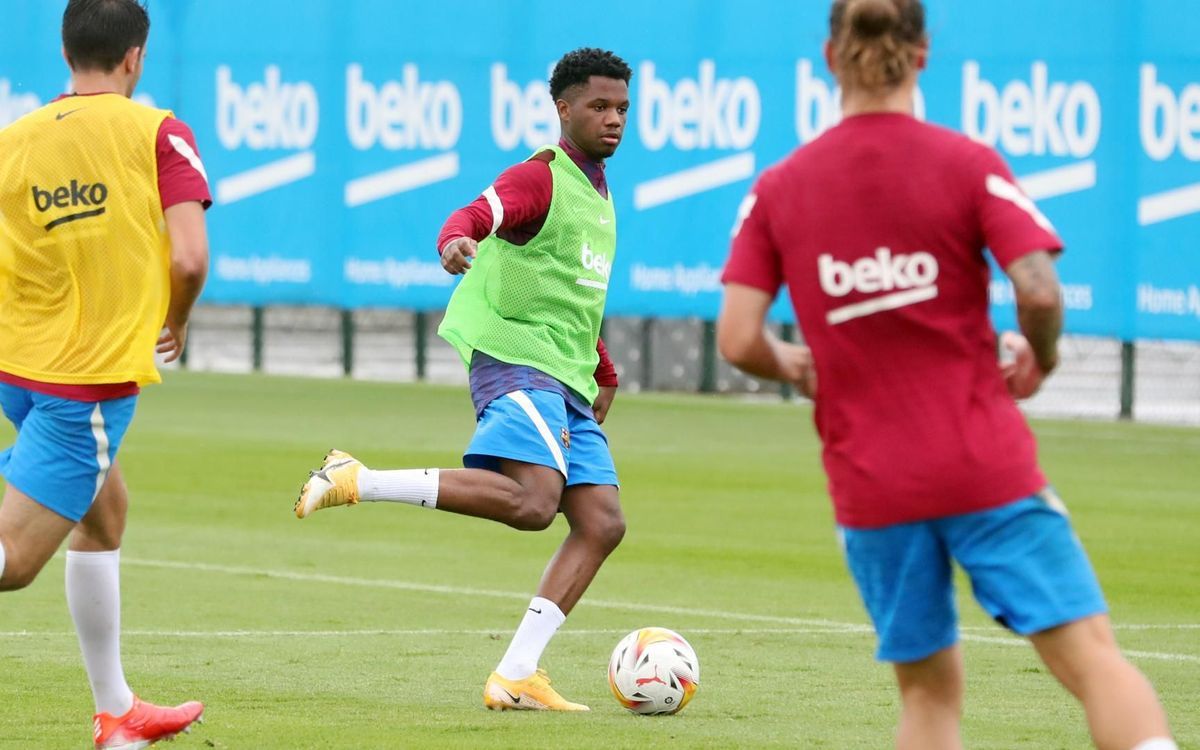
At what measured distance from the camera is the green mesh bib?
26.9 feet

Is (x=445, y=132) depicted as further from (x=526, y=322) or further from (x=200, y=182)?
(x=200, y=182)

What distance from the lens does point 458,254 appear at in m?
7.18

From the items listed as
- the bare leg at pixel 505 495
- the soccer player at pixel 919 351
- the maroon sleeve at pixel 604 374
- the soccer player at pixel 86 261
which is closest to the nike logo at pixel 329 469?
the bare leg at pixel 505 495

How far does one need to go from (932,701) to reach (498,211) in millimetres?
3164

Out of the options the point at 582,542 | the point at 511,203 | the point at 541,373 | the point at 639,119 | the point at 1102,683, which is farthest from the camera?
the point at 639,119

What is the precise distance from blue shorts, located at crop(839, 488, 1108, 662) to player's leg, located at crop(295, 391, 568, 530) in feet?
9.65

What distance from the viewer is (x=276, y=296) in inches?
998

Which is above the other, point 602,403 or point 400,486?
point 602,403

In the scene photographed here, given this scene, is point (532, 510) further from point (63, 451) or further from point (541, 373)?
point (63, 451)

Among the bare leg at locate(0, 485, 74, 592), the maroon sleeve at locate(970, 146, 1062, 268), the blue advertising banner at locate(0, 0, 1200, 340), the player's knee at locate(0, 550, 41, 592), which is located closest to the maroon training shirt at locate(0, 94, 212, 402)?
the bare leg at locate(0, 485, 74, 592)

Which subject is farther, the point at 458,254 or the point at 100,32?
the point at 458,254

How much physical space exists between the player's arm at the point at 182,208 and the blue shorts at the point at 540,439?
178 cm

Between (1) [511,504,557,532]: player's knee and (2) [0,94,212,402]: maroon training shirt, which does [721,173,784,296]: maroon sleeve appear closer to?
(2) [0,94,212,402]: maroon training shirt

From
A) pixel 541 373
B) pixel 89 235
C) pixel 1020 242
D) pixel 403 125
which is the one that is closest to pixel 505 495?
pixel 541 373
